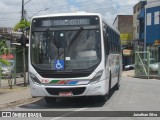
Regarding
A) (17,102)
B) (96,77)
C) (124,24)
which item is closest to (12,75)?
(17,102)

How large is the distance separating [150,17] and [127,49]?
20.7m

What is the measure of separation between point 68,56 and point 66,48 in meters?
0.31

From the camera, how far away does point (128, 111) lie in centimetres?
1404

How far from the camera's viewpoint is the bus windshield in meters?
15.5

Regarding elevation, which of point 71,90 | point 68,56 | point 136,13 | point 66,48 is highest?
point 136,13

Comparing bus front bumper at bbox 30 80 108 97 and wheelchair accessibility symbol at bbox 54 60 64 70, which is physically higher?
wheelchair accessibility symbol at bbox 54 60 64 70

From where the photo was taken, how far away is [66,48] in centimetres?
1566

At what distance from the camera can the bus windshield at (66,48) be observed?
50.7 feet

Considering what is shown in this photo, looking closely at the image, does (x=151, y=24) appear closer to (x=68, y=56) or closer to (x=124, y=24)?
(x=124, y=24)

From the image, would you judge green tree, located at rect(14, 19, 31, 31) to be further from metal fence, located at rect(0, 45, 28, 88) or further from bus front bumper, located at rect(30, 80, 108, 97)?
bus front bumper, located at rect(30, 80, 108, 97)

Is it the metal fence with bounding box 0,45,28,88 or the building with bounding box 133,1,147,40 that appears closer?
the metal fence with bounding box 0,45,28,88

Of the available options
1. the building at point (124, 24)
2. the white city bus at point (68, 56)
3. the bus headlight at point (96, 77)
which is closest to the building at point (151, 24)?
the building at point (124, 24)

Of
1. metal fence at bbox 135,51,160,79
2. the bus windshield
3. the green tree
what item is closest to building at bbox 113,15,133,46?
metal fence at bbox 135,51,160,79

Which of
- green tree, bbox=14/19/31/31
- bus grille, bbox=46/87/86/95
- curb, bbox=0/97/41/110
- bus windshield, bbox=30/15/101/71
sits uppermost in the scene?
green tree, bbox=14/19/31/31
